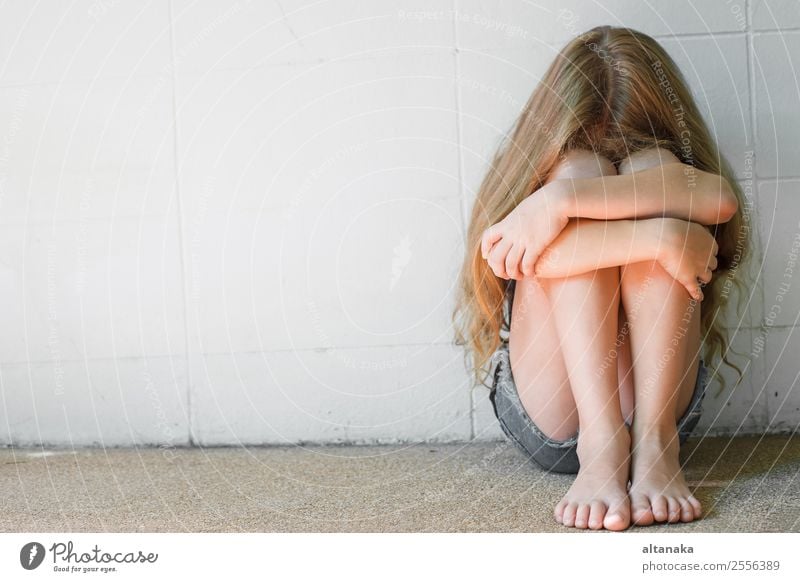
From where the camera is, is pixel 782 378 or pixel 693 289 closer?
pixel 693 289


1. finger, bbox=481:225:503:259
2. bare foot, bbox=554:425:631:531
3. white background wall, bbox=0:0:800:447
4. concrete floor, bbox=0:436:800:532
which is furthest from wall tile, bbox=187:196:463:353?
bare foot, bbox=554:425:631:531

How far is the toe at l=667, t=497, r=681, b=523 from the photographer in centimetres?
70

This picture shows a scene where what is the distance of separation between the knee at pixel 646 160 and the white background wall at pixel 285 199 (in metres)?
0.23

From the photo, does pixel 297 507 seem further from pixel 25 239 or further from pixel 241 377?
pixel 25 239

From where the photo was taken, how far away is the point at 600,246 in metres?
0.75

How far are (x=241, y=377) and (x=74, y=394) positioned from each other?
219 mm

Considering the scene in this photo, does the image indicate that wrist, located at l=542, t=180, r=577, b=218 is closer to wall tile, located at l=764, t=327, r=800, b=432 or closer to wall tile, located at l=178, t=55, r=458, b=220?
wall tile, located at l=178, t=55, r=458, b=220

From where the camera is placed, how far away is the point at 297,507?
2.69 feet

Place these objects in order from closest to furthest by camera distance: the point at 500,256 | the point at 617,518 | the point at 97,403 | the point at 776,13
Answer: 1. the point at 617,518
2. the point at 500,256
3. the point at 776,13
4. the point at 97,403

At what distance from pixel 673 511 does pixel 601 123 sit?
1.29ft

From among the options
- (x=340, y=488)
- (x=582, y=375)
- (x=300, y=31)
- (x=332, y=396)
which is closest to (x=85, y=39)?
(x=300, y=31)

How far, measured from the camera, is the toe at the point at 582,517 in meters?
0.70

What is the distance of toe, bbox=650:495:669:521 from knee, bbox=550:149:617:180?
0.98 ft

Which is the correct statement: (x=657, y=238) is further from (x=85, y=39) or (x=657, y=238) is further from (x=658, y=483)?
(x=85, y=39)
